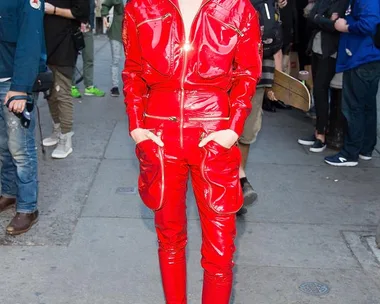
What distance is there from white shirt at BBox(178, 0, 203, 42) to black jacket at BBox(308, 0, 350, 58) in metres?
3.49

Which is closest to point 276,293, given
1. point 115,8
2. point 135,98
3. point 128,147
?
point 135,98

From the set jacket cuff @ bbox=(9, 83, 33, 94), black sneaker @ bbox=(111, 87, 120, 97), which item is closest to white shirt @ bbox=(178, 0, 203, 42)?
jacket cuff @ bbox=(9, 83, 33, 94)

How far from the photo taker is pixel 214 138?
290 cm

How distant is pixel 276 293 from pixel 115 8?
603 centimetres

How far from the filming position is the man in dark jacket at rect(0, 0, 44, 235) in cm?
421

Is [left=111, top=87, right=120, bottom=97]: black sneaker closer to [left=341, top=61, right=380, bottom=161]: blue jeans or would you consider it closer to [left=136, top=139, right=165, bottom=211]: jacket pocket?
[left=341, top=61, right=380, bottom=161]: blue jeans

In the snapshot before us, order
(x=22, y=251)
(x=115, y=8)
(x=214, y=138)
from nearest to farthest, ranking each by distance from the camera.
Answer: (x=214, y=138) < (x=22, y=251) < (x=115, y=8)

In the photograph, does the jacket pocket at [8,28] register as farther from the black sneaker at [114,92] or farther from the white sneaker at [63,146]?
the black sneaker at [114,92]

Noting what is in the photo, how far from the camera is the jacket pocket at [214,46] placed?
2.89 metres

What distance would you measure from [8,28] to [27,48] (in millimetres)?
215

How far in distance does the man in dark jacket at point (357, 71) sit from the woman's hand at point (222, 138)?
10.5 feet

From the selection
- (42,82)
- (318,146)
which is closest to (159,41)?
(42,82)

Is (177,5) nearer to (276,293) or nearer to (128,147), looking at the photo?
(276,293)

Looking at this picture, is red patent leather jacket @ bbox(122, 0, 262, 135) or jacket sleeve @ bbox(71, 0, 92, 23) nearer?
red patent leather jacket @ bbox(122, 0, 262, 135)
